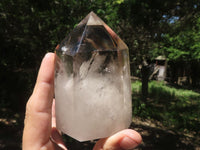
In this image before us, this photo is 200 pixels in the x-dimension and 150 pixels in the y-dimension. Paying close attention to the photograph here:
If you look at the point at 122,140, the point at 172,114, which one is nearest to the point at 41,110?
the point at 122,140

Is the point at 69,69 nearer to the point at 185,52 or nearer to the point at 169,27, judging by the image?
the point at 169,27

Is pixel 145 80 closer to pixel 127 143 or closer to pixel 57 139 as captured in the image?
pixel 57 139

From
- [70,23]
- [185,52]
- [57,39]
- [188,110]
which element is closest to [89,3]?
[70,23]

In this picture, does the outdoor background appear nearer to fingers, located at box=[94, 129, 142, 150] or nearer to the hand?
the hand

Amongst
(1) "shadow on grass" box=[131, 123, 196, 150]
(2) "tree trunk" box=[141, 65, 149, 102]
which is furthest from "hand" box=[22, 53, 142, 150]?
(2) "tree trunk" box=[141, 65, 149, 102]

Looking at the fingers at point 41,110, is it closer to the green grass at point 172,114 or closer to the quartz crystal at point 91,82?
the quartz crystal at point 91,82

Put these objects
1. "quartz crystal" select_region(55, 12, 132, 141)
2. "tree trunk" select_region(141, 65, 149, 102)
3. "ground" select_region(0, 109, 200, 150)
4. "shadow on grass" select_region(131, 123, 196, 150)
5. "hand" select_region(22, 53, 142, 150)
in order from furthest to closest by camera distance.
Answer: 1. "tree trunk" select_region(141, 65, 149, 102)
2. "shadow on grass" select_region(131, 123, 196, 150)
3. "ground" select_region(0, 109, 200, 150)
4. "hand" select_region(22, 53, 142, 150)
5. "quartz crystal" select_region(55, 12, 132, 141)
